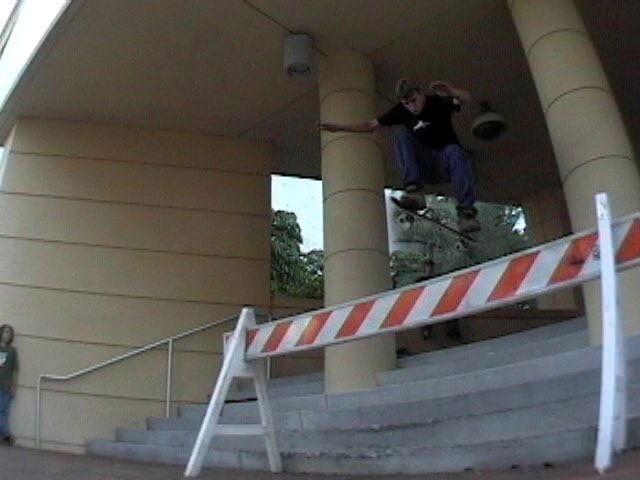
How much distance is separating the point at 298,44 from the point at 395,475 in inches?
213

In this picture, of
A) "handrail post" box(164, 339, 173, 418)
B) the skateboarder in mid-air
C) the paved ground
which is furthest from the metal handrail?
the skateboarder in mid-air

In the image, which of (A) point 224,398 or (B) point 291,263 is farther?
(B) point 291,263

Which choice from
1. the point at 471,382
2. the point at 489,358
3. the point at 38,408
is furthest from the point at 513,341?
the point at 38,408

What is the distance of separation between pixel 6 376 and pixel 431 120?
18.6 feet

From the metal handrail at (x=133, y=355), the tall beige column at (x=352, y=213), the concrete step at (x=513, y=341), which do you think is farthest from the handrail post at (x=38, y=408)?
the concrete step at (x=513, y=341)

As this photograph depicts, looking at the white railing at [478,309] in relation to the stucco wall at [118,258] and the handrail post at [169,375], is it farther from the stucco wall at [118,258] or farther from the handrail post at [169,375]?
the stucco wall at [118,258]

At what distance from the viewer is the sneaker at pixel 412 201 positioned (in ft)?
21.4

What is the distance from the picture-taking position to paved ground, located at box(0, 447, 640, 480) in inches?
128

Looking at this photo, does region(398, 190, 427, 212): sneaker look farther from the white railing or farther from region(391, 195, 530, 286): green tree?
region(391, 195, 530, 286): green tree

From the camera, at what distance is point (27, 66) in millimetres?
9180

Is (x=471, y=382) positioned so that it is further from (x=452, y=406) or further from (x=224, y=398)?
(x=224, y=398)

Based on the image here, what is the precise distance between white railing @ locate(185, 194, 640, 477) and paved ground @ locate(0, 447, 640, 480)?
13 cm

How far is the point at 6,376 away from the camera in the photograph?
29.0ft

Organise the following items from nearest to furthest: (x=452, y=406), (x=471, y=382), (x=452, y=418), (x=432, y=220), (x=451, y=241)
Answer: (x=452, y=418) → (x=452, y=406) → (x=471, y=382) → (x=432, y=220) → (x=451, y=241)
